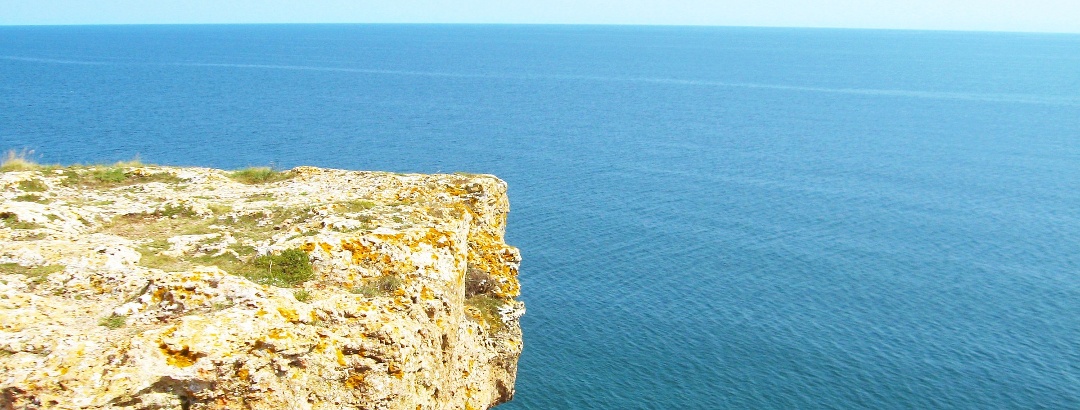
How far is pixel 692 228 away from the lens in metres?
71.5

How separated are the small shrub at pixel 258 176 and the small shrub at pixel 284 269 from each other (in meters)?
8.56

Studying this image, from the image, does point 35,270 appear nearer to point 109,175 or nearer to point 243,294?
point 243,294

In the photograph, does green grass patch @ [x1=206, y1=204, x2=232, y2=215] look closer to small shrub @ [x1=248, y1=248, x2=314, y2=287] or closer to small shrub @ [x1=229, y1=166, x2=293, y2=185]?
small shrub @ [x1=248, y1=248, x2=314, y2=287]

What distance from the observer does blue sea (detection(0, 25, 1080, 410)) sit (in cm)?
4553

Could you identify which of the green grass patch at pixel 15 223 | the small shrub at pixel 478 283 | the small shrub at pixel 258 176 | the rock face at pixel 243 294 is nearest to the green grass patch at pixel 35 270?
the rock face at pixel 243 294

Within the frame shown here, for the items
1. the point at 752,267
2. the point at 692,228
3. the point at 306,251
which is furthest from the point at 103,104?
the point at 306,251

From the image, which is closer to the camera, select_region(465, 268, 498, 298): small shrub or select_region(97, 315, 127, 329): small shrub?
select_region(97, 315, 127, 329): small shrub

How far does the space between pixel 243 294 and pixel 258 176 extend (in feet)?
35.9

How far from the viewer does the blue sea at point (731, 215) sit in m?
45.5

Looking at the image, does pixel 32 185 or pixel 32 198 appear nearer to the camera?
pixel 32 198

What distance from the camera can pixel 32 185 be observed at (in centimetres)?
1992

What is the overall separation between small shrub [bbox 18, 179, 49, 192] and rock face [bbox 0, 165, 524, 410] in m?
0.05

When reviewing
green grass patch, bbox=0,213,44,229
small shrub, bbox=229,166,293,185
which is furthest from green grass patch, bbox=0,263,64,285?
small shrub, bbox=229,166,293,185

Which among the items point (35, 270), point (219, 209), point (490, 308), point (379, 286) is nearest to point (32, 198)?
point (219, 209)
